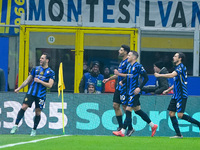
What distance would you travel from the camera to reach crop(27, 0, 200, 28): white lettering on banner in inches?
698

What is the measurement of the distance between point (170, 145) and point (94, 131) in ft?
15.9

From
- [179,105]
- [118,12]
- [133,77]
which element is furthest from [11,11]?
[179,105]

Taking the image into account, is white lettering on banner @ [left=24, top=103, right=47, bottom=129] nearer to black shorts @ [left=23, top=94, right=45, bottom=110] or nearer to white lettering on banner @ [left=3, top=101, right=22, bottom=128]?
white lettering on banner @ [left=3, top=101, right=22, bottom=128]

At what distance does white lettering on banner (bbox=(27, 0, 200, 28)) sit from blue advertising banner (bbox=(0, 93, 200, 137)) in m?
3.40

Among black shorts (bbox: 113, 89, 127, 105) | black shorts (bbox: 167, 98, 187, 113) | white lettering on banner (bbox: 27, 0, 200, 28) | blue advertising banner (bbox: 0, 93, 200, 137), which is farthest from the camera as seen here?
white lettering on banner (bbox: 27, 0, 200, 28)

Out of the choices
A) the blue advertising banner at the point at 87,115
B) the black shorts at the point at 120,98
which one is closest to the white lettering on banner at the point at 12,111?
the blue advertising banner at the point at 87,115

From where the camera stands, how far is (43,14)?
1775cm

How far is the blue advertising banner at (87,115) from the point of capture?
14750 millimetres

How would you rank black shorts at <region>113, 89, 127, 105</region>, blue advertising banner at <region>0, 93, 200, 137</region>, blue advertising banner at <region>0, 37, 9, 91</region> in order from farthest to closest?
blue advertising banner at <region>0, 37, 9, 91</region> → blue advertising banner at <region>0, 93, 200, 137</region> → black shorts at <region>113, 89, 127, 105</region>

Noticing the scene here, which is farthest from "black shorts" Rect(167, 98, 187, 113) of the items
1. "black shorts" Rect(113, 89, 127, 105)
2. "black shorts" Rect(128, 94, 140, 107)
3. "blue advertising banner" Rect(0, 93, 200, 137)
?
"blue advertising banner" Rect(0, 93, 200, 137)

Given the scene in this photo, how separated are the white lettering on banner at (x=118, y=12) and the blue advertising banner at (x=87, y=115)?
11.2 feet

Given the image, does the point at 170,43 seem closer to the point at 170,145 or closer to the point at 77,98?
the point at 77,98

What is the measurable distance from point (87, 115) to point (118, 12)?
14.1 feet

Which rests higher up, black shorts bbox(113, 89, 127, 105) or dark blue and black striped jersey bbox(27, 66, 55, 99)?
dark blue and black striped jersey bbox(27, 66, 55, 99)
